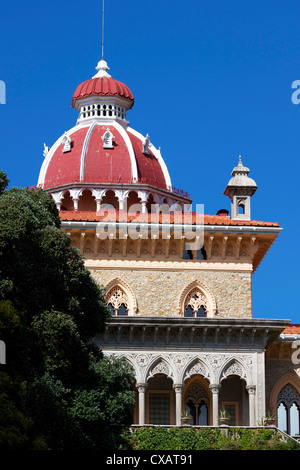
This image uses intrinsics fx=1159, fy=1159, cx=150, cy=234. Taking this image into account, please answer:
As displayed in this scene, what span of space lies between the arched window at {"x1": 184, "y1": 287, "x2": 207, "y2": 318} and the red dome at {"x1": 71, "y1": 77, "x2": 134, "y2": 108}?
2906cm

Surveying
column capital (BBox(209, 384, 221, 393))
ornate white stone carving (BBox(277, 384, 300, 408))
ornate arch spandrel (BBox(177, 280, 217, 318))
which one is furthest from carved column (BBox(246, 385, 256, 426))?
ornate arch spandrel (BBox(177, 280, 217, 318))

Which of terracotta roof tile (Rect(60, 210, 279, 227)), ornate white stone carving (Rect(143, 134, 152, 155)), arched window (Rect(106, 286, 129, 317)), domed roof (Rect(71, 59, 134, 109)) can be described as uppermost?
domed roof (Rect(71, 59, 134, 109))

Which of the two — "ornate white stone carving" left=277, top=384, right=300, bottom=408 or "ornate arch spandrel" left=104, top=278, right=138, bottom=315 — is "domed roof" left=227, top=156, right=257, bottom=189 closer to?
"ornate arch spandrel" left=104, top=278, right=138, bottom=315

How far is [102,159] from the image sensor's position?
75.4 m

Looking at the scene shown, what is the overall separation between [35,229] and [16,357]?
4.49 metres

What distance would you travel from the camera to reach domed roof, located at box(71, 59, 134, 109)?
78062 millimetres

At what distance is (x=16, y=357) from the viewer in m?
32.3

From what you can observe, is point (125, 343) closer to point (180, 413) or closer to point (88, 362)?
point (180, 413)

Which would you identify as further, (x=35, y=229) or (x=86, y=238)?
(x=86, y=238)

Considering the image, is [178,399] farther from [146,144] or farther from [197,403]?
[146,144]

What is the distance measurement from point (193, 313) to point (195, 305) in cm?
38

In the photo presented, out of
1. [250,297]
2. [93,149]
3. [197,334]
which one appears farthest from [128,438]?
[93,149]

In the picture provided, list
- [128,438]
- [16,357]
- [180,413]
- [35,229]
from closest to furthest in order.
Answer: [16,357], [35,229], [128,438], [180,413]

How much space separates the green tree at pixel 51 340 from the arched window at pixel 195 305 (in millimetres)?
14612
